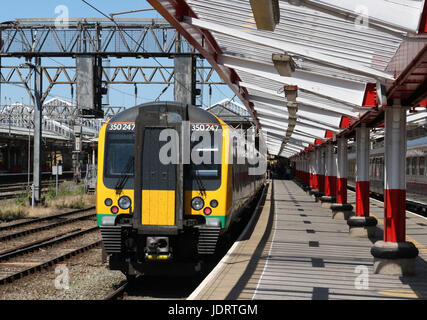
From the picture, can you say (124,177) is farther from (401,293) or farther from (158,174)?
(401,293)

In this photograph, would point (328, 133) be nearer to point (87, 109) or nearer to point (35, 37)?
point (87, 109)

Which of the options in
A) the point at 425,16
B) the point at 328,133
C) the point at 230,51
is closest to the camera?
the point at 425,16

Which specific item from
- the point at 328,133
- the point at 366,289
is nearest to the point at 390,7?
the point at 366,289

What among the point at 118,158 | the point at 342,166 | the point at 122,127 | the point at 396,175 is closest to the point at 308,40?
the point at 396,175

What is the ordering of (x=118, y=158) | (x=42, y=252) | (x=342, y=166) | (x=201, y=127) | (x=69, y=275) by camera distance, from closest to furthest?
(x=118, y=158)
(x=201, y=127)
(x=69, y=275)
(x=42, y=252)
(x=342, y=166)

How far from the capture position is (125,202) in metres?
9.34

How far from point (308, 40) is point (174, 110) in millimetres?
2376

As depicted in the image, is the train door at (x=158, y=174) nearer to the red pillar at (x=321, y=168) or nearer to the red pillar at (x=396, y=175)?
the red pillar at (x=396, y=175)

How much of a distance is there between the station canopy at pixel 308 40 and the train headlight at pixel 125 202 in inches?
105

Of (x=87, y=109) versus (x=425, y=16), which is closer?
(x=425, y=16)

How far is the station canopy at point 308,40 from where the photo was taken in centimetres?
607

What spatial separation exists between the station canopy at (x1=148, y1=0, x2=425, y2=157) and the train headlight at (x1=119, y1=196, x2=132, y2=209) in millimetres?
2662

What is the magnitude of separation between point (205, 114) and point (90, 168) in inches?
1035

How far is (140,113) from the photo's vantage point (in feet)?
31.1
